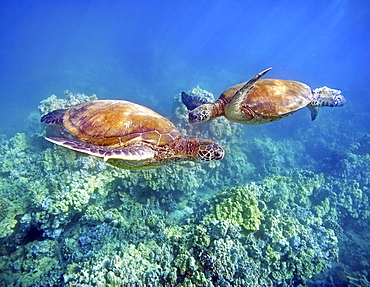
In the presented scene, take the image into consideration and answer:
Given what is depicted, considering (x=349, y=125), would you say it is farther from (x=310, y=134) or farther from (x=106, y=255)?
(x=106, y=255)

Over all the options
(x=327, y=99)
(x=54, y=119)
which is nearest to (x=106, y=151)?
(x=54, y=119)

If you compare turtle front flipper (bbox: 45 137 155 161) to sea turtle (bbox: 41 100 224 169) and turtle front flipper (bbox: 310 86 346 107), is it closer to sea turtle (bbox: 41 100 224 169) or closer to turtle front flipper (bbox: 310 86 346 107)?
sea turtle (bbox: 41 100 224 169)

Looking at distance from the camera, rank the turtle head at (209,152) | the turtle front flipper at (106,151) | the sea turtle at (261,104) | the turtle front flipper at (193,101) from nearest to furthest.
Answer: the turtle front flipper at (106,151)
the turtle head at (209,152)
the sea turtle at (261,104)
the turtle front flipper at (193,101)

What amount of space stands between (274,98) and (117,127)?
10.8ft

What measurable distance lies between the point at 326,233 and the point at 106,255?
23.6 feet

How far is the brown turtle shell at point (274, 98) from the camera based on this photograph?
3.91m

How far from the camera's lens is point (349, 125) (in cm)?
2038

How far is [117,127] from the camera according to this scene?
3.02m

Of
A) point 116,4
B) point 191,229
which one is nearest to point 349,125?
point 191,229

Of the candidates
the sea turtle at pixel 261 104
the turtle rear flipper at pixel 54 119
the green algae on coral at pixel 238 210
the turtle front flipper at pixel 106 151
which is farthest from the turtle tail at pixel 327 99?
the turtle rear flipper at pixel 54 119

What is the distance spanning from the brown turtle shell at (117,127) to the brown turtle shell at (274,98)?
1.63m

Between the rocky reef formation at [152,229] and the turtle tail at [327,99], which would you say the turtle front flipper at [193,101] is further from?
the turtle tail at [327,99]

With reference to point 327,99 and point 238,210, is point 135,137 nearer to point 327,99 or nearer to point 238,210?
point 238,210

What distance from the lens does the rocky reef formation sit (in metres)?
3.55
